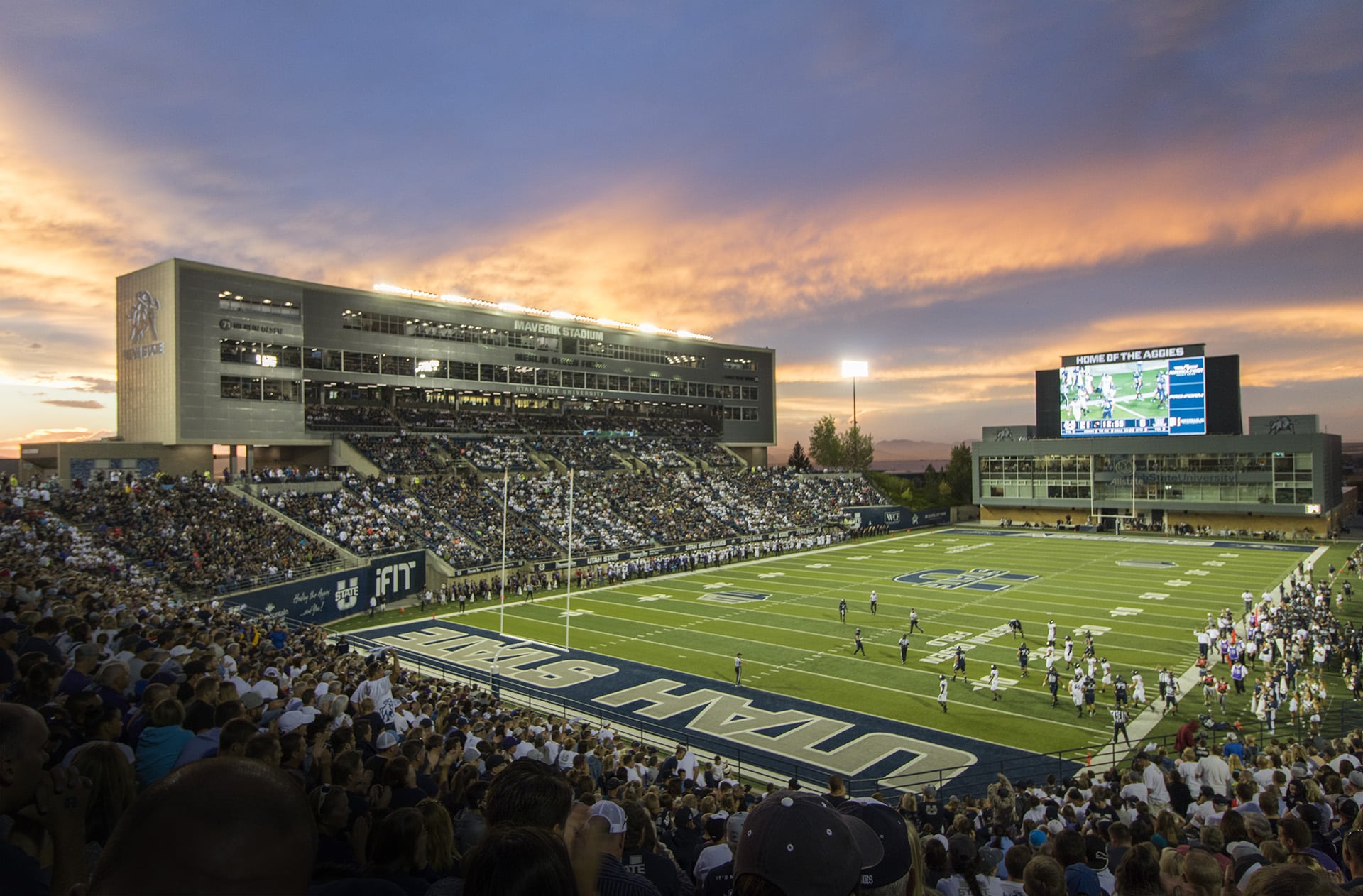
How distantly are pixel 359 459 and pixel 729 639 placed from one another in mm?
31474

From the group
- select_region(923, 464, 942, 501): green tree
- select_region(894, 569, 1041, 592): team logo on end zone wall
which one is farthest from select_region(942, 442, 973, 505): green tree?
select_region(894, 569, 1041, 592): team logo on end zone wall

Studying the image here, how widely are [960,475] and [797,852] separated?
9682 centimetres

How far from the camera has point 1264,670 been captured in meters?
24.8

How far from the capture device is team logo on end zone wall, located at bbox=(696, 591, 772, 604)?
37.6 m

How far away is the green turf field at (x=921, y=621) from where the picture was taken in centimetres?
2273

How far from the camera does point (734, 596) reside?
38812mm

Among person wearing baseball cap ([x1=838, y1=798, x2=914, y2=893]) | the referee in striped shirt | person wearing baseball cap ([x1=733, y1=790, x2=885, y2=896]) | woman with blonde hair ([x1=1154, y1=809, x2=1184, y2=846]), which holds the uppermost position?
person wearing baseball cap ([x1=733, y1=790, x2=885, y2=896])

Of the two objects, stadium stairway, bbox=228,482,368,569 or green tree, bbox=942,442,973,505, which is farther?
green tree, bbox=942,442,973,505

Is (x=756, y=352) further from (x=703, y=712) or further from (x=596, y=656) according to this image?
(x=703, y=712)

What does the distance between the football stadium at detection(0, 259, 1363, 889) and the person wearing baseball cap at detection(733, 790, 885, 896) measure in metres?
1.30

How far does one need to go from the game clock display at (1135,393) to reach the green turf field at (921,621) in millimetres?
16177

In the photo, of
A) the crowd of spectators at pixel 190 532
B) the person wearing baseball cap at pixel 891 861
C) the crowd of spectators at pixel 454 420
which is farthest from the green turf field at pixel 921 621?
the crowd of spectators at pixel 454 420

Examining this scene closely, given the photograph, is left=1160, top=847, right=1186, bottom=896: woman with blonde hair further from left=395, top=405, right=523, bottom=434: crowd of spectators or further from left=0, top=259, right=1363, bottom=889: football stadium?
left=395, top=405, right=523, bottom=434: crowd of spectators

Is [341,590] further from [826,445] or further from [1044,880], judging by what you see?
[826,445]
